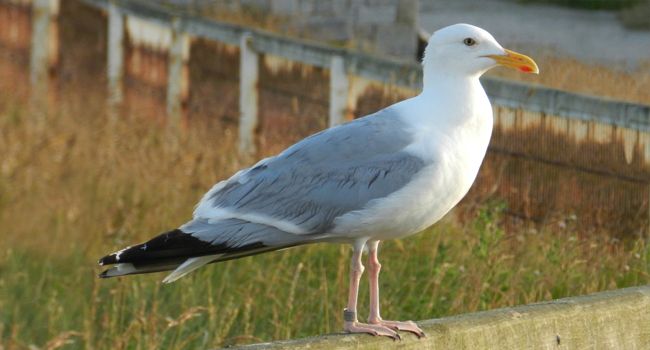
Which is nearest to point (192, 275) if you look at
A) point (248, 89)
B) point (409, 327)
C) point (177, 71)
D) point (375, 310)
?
point (375, 310)

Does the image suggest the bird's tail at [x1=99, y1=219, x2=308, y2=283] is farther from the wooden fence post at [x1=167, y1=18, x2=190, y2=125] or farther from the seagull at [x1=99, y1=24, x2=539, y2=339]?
the wooden fence post at [x1=167, y1=18, x2=190, y2=125]

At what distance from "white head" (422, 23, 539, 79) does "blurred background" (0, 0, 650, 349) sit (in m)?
1.24

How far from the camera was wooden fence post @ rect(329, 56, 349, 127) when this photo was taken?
1004 cm

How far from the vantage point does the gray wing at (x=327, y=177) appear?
4570mm

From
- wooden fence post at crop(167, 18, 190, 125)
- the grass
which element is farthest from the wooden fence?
wooden fence post at crop(167, 18, 190, 125)

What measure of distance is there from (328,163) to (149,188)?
12.5 ft

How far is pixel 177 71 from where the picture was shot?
42.0ft

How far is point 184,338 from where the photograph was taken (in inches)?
239

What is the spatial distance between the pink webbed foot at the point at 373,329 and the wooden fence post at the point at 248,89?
7.04 metres

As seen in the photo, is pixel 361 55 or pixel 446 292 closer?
pixel 446 292

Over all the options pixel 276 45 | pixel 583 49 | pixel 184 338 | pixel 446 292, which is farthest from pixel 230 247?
pixel 583 49

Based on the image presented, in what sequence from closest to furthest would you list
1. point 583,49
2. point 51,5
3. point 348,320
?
point 348,320 → point 51,5 → point 583,49

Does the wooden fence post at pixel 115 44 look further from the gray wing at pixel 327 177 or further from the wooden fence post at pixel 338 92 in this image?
the gray wing at pixel 327 177

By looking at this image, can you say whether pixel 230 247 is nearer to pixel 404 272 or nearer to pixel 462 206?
pixel 404 272
